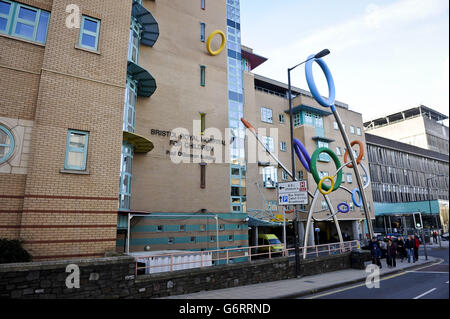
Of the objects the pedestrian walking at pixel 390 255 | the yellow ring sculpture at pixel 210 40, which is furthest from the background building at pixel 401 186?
the yellow ring sculpture at pixel 210 40

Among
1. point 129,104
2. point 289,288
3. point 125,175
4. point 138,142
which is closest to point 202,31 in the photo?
point 129,104

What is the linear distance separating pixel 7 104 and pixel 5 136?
1.01 meters

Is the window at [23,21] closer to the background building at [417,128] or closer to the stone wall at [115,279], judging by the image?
the stone wall at [115,279]

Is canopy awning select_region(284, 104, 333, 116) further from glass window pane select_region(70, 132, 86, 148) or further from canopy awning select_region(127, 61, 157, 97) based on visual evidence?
glass window pane select_region(70, 132, 86, 148)

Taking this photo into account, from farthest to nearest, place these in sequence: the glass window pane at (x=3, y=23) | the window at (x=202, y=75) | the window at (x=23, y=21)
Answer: the window at (x=202, y=75)
the window at (x=23, y=21)
the glass window pane at (x=3, y=23)

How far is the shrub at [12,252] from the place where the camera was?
7.25 meters

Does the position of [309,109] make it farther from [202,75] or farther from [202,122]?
[202,122]

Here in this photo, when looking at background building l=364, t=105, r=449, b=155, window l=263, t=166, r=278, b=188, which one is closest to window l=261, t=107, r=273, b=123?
window l=263, t=166, r=278, b=188

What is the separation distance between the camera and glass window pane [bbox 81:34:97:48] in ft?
32.7

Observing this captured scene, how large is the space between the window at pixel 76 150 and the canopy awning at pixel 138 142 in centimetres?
433

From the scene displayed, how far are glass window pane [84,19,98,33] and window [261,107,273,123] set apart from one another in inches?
1020

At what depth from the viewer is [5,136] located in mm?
8539

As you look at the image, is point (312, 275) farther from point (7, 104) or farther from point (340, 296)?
point (7, 104)
